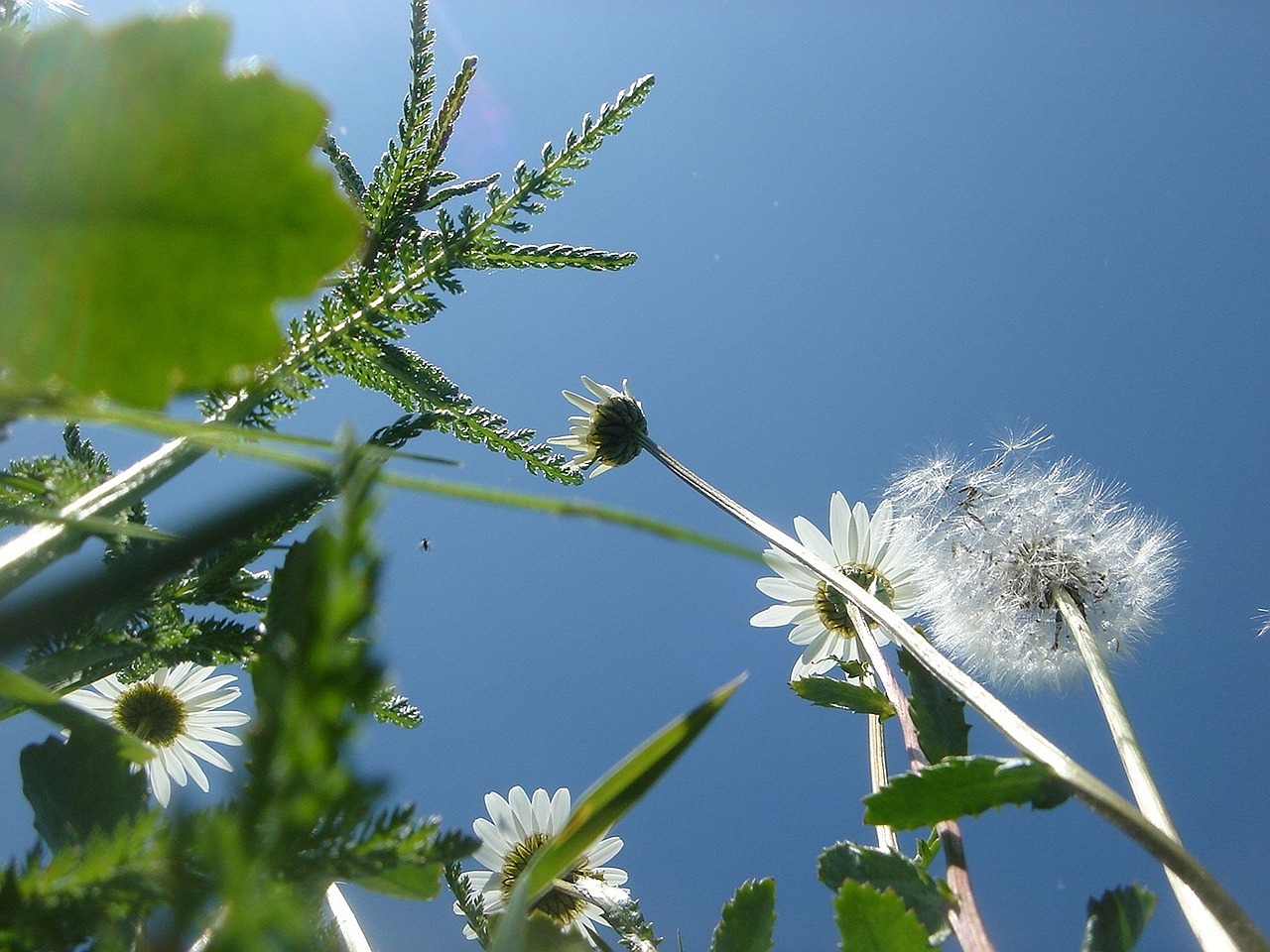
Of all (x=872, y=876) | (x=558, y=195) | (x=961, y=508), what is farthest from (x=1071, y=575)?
(x=558, y=195)

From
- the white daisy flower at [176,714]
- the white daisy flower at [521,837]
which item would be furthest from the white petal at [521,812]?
the white daisy flower at [176,714]

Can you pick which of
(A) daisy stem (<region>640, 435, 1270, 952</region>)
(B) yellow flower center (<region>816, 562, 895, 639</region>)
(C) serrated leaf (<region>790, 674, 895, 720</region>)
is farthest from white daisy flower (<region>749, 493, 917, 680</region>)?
(A) daisy stem (<region>640, 435, 1270, 952</region>)

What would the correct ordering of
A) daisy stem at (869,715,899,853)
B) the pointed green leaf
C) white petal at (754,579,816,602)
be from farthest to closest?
white petal at (754,579,816,602) → daisy stem at (869,715,899,853) → the pointed green leaf

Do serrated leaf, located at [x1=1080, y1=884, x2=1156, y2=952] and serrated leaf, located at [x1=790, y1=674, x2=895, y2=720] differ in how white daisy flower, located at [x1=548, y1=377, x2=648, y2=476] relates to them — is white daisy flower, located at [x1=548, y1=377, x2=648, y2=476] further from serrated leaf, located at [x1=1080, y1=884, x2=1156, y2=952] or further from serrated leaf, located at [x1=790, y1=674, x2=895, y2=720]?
serrated leaf, located at [x1=1080, y1=884, x2=1156, y2=952]

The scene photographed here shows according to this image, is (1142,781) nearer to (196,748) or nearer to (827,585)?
(827,585)

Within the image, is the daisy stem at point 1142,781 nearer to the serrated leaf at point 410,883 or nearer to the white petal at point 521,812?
the serrated leaf at point 410,883
